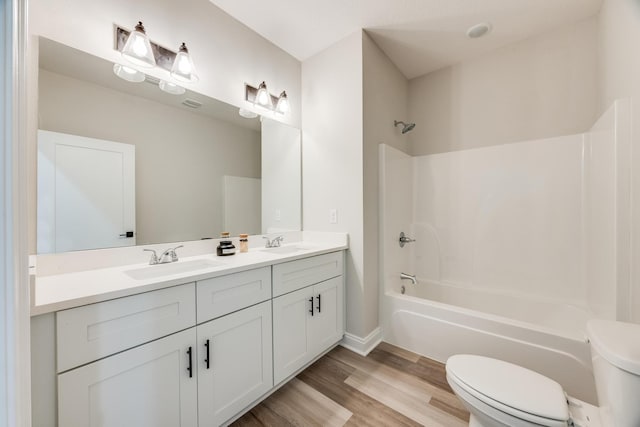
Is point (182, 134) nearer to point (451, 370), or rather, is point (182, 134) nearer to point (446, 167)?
point (451, 370)

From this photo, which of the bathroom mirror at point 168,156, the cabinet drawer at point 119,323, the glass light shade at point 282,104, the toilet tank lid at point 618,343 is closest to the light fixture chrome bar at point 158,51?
the bathroom mirror at point 168,156

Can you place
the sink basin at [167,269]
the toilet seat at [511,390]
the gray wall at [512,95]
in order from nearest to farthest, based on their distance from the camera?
the toilet seat at [511,390] → the sink basin at [167,269] → the gray wall at [512,95]

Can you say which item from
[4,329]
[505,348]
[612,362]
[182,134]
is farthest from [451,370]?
[182,134]

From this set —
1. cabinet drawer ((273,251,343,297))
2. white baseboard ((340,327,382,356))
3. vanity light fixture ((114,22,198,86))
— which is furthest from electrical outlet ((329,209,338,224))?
vanity light fixture ((114,22,198,86))

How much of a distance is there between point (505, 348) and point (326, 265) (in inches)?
49.6

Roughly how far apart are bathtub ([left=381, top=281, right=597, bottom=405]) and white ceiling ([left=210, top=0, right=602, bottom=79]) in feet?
7.07

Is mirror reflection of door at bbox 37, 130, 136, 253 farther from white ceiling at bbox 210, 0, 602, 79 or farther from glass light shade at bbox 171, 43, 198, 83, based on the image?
white ceiling at bbox 210, 0, 602, 79

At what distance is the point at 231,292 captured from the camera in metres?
1.23

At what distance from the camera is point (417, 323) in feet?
6.29

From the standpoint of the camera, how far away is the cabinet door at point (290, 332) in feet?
4.80

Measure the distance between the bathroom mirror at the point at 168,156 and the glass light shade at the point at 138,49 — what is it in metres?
0.10

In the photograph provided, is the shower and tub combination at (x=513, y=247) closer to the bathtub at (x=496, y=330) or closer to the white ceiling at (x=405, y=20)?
the bathtub at (x=496, y=330)

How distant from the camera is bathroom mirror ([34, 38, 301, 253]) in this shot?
113 cm

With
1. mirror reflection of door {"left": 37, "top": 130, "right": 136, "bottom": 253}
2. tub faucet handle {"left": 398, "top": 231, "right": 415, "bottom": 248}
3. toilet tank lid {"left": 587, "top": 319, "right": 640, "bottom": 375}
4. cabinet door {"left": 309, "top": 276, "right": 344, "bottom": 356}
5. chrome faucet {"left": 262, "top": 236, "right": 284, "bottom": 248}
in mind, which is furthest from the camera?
tub faucet handle {"left": 398, "top": 231, "right": 415, "bottom": 248}
